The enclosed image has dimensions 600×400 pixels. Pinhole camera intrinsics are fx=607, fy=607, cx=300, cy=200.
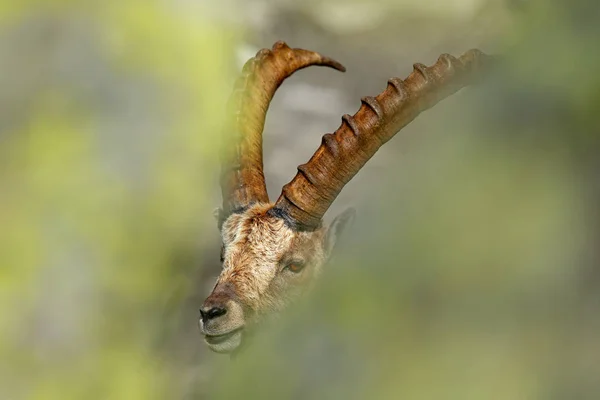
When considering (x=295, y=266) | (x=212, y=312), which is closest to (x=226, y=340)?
(x=212, y=312)

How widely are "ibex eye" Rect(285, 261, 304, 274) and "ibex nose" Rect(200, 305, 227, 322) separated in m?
0.42

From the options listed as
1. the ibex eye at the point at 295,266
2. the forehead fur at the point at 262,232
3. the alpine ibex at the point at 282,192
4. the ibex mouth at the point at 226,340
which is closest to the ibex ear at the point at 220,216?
the alpine ibex at the point at 282,192

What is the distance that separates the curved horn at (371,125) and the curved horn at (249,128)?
0.96ft

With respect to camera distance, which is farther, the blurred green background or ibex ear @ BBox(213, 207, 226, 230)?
ibex ear @ BBox(213, 207, 226, 230)

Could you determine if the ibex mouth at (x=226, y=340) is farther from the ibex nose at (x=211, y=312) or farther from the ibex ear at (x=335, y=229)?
the ibex ear at (x=335, y=229)

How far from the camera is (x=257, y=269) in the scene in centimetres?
250

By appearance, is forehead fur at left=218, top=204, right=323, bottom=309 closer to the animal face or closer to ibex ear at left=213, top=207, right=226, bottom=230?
the animal face

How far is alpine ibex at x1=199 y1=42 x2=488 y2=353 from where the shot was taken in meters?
2.39

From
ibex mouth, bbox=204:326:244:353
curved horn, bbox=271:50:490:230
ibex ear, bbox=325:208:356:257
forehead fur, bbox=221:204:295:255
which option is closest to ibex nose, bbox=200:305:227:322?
ibex mouth, bbox=204:326:244:353

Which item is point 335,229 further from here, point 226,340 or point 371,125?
point 226,340

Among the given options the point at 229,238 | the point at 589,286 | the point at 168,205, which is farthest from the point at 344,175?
the point at 168,205

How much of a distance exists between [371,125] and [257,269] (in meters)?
0.74

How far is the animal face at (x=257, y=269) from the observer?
91.7 inches

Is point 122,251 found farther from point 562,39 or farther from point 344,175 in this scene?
point 562,39
